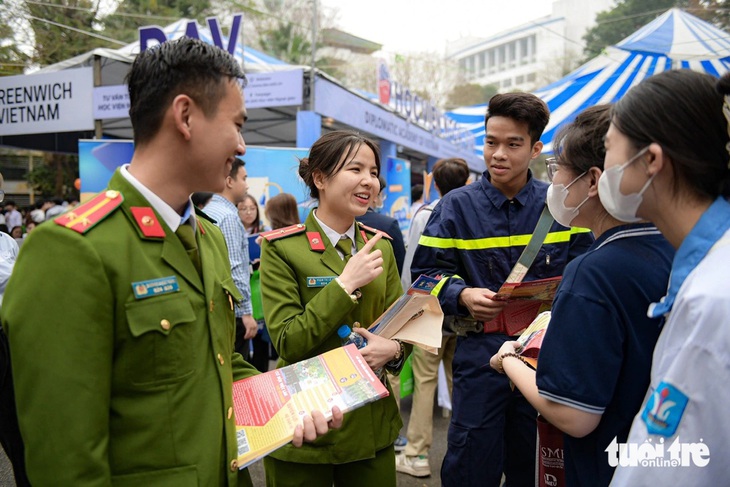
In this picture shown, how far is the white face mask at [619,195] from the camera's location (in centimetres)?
124

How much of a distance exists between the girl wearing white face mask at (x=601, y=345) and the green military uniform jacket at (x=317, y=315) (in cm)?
73

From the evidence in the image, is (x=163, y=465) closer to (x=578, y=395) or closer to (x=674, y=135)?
(x=578, y=395)

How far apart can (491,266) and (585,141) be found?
942 millimetres

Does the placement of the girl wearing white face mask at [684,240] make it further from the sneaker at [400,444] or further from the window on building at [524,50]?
the window on building at [524,50]

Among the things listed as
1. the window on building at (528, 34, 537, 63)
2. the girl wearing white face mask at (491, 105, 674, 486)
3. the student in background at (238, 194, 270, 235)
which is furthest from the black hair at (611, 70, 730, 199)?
the window on building at (528, 34, 537, 63)

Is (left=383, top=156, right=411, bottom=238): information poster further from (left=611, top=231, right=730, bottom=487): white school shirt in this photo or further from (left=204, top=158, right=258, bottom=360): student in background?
(left=611, top=231, right=730, bottom=487): white school shirt

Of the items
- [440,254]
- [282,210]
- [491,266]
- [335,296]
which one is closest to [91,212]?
[335,296]

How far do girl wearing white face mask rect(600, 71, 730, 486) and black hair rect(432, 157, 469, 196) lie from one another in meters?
2.98

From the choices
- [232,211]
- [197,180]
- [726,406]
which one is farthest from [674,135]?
[232,211]

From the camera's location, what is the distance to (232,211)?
12.5 feet

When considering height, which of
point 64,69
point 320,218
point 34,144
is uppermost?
point 64,69

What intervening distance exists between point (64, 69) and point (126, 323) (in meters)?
9.65

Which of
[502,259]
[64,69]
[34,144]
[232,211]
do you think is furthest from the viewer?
[34,144]

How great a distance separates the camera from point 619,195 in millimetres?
1279
